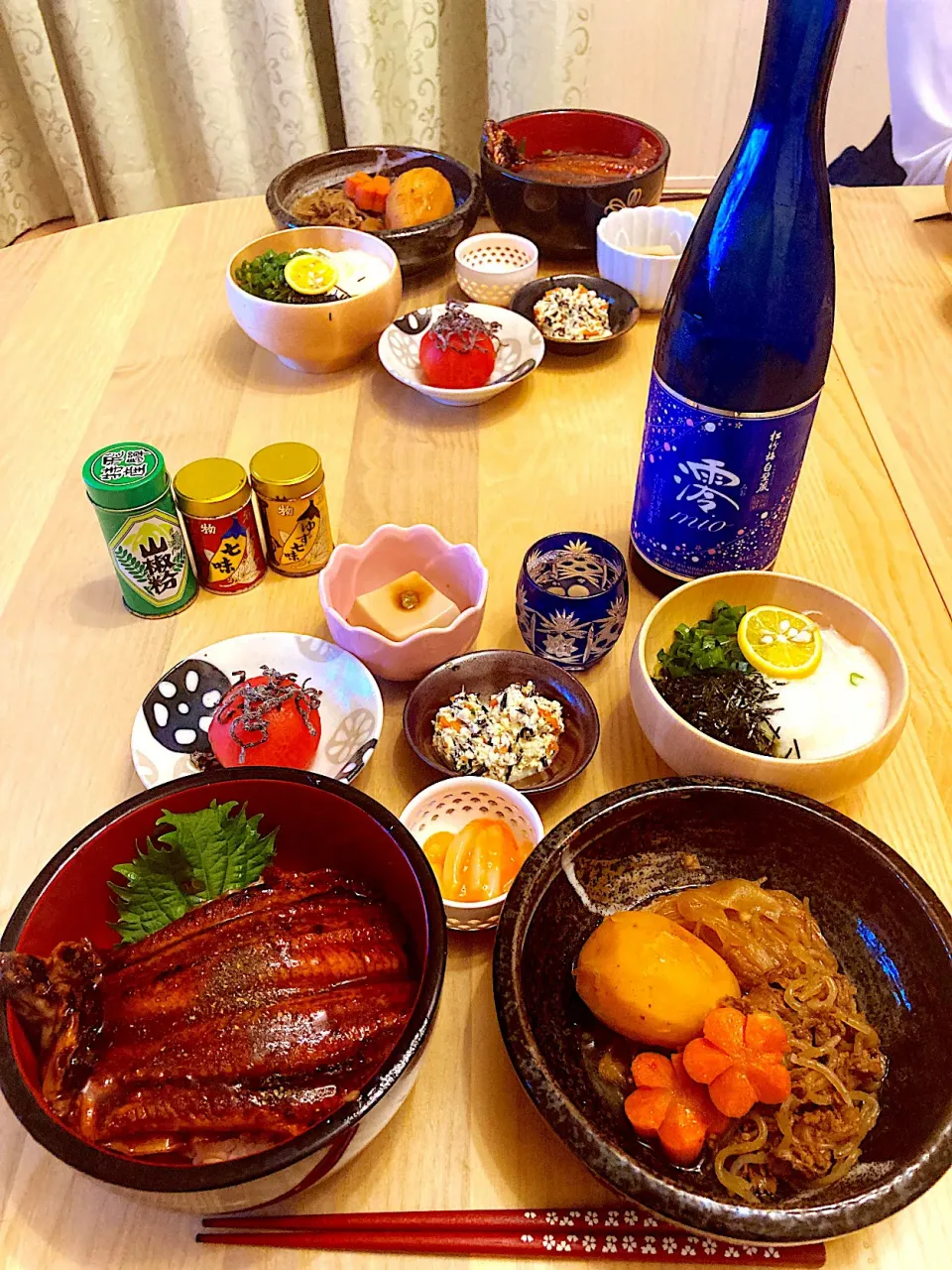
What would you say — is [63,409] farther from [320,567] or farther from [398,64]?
[398,64]

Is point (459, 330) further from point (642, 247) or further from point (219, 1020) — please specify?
point (219, 1020)

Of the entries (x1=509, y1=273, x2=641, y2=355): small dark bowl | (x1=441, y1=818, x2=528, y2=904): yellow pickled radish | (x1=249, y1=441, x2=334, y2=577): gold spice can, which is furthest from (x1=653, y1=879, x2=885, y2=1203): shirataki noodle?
(x1=509, y1=273, x2=641, y2=355): small dark bowl

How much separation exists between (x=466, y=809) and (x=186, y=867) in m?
0.28

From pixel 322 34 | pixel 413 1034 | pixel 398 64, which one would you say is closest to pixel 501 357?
pixel 413 1034

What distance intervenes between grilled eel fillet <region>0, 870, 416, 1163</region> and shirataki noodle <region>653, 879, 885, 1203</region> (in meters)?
0.27

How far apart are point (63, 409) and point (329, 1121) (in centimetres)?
130

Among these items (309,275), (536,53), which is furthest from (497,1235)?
(536,53)

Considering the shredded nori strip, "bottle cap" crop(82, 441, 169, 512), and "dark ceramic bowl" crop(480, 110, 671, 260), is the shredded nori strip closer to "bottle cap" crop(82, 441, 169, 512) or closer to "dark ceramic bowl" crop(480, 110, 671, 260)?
"bottle cap" crop(82, 441, 169, 512)

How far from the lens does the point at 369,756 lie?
972mm

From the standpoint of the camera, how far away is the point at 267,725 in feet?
3.15

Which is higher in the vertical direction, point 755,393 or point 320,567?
point 755,393

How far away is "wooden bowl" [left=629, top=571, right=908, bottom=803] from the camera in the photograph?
86cm

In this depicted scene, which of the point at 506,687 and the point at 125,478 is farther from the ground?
the point at 125,478

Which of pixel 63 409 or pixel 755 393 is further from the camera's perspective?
pixel 63 409
